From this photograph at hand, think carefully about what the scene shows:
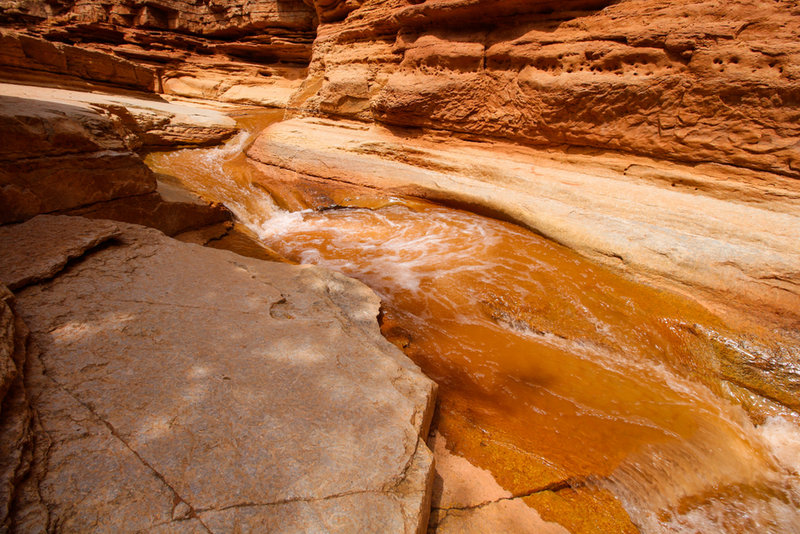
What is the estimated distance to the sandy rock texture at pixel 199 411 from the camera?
3.22 feet

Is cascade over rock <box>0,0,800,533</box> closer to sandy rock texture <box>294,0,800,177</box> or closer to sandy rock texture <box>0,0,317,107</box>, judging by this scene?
sandy rock texture <box>294,0,800,177</box>

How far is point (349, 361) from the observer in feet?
5.77

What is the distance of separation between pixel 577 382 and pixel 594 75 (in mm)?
4754

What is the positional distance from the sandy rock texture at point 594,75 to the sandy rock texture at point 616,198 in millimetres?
332

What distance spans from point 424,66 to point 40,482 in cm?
731

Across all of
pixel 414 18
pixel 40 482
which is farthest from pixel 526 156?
pixel 40 482

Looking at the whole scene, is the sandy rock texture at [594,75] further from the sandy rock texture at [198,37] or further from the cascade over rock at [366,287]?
the sandy rock texture at [198,37]

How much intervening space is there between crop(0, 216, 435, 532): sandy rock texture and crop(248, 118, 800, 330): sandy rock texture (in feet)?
10.6

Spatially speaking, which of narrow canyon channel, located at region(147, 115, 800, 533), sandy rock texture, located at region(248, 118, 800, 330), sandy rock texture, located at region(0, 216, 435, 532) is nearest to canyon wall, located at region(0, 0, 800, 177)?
sandy rock texture, located at region(248, 118, 800, 330)

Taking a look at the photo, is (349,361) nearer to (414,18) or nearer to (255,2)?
(414,18)

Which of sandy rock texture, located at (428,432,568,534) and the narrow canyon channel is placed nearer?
sandy rock texture, located at (428,432,568,534)

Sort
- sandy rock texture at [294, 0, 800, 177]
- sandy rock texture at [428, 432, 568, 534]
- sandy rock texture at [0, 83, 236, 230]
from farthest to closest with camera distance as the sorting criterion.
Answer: sandy rock texture at [294, 0, 800, 177] → sandy rock texture at [0, 83, 236, 230] → sandy rock texture at [428, 432, 568, 534]

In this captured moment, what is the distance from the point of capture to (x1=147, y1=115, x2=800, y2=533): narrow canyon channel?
180 cm

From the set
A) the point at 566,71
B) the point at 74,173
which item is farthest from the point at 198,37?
the point at 74,173
